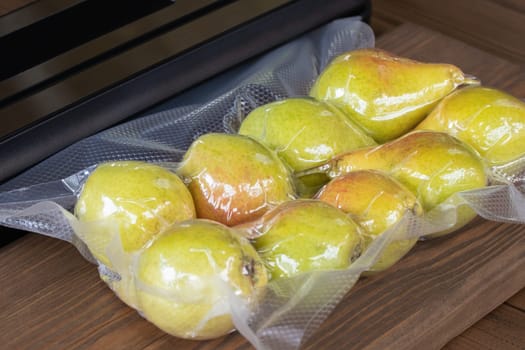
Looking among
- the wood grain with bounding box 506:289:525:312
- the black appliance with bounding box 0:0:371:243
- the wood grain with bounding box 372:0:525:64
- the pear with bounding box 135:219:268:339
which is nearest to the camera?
the pear with bounding box 135:219:268:339

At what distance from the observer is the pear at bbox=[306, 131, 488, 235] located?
610 millimetres

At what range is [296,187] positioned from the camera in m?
0.65

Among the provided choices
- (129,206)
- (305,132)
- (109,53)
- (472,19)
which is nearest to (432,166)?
(305,132)

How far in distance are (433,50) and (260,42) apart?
0.18 meters

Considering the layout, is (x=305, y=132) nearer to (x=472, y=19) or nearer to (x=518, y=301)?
(x=518, y=301)

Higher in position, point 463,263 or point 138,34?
point 138,34

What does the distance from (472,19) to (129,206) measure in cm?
63

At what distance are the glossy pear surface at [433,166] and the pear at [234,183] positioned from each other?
7 centimetres

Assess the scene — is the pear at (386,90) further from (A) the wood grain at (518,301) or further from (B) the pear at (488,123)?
(A) the wood grain at (518,301)

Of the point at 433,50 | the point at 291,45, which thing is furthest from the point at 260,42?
the point at 433,50

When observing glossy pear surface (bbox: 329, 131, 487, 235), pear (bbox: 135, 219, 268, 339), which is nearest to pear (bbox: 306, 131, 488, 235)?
glossy pear surface (bbox: 329, 131, 487, 235)

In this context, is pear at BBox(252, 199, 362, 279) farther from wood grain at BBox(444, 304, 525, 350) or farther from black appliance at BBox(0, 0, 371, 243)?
black appliance at BBox(0, 0, 371, 243)

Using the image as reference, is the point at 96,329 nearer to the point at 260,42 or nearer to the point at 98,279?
the point at 98,279

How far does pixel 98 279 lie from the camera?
0.62 meters
